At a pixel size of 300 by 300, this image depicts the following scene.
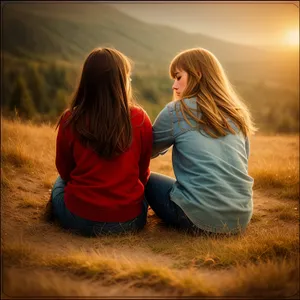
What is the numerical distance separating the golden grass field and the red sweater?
212mm

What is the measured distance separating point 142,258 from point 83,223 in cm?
56

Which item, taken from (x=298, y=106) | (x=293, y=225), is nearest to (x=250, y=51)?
(x=298, y=106)

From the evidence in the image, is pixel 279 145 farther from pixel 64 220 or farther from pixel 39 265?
pixel 39 265

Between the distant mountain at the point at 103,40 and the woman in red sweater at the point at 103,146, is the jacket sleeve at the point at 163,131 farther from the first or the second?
the distant mountain at the point at 103,40

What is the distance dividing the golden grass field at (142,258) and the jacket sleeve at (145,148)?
46cm

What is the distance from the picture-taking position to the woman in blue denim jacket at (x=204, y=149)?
2842 mm

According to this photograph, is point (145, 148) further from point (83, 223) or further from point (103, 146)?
point (83, 223)

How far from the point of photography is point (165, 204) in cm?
308

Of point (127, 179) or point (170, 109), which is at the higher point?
point (170, 109)

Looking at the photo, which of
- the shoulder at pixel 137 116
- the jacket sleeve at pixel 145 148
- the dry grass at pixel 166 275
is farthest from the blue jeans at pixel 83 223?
the shoulder at pixel 137 116

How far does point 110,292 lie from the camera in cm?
207

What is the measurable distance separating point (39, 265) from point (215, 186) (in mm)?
1295

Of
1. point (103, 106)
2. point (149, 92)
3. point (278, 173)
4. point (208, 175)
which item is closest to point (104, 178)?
point (103, 106)

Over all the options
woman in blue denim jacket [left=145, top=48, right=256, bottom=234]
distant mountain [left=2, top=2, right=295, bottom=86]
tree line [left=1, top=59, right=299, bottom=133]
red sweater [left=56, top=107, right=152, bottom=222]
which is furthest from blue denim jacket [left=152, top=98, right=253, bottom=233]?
distant mountain [left=2, top=2, right=295, bottom=86]
